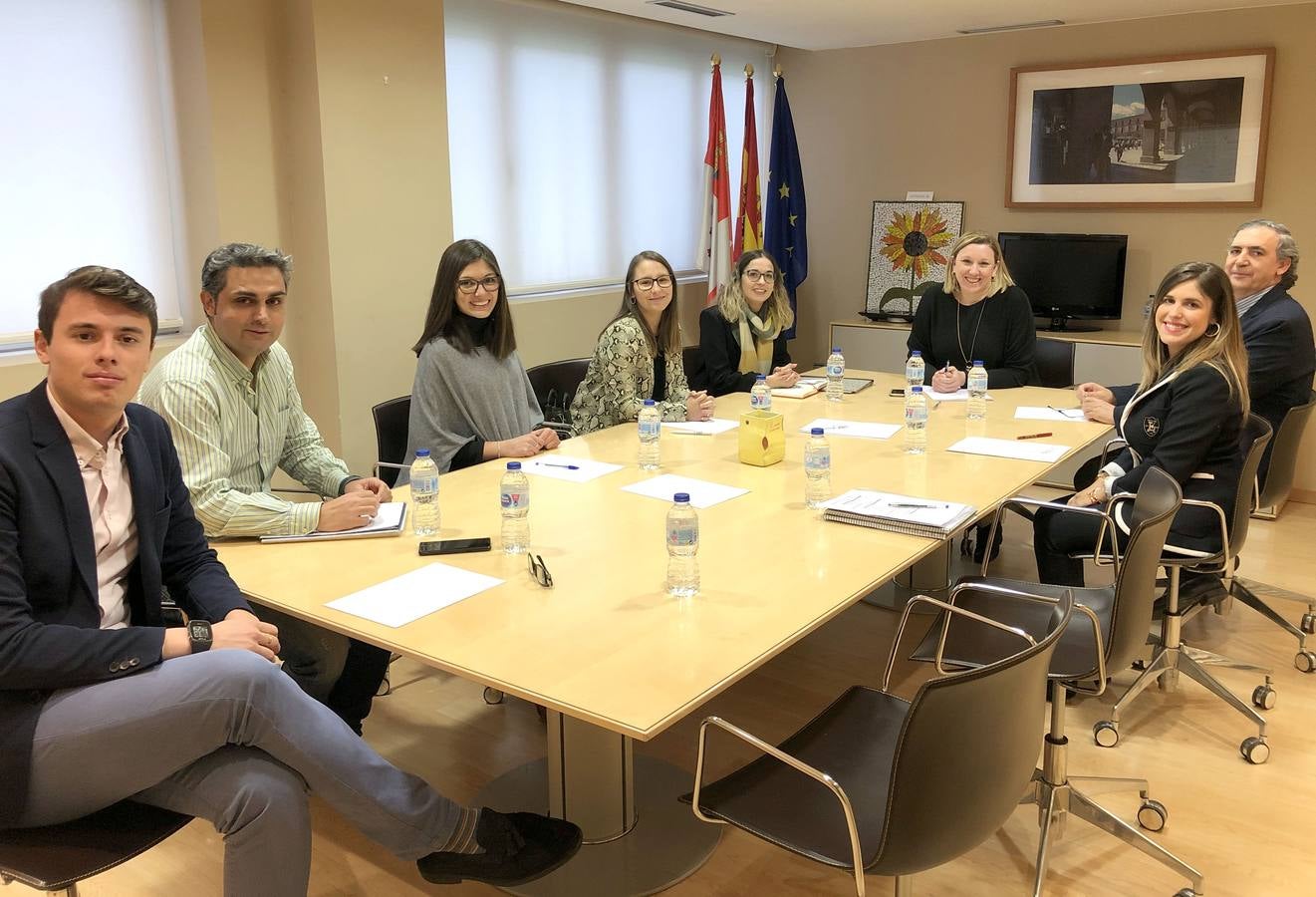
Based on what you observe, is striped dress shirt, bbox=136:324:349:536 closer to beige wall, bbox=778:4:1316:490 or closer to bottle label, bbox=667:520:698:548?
bottle label, bbox=667:520:698:548

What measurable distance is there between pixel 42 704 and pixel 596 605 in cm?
98

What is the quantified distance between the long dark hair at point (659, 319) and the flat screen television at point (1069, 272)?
2.74 meters

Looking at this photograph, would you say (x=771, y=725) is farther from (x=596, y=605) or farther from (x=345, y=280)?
(x=345, y=280)

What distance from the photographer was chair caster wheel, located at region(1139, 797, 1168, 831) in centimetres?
264

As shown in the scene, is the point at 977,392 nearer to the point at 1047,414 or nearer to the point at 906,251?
the point at 1047,414

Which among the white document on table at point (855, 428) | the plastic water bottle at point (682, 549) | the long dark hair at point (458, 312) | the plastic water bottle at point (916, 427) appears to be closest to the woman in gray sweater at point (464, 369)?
the long dark hair at point (458, 312)

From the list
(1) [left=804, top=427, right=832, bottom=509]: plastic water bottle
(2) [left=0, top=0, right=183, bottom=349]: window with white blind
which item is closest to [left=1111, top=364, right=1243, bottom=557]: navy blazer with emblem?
(1) [left=804, top=427, right=832, bottom=509]: plastic water bottle

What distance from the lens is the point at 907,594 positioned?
4250mm

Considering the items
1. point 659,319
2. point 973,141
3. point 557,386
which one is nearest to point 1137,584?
point 659,319

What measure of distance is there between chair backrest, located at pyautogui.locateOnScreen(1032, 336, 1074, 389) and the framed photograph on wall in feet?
5.14

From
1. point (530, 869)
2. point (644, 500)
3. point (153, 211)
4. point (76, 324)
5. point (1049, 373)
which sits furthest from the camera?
point (1049, 373)

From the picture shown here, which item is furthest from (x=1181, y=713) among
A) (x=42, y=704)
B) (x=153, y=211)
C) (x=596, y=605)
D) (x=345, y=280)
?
(x=153, y=211)

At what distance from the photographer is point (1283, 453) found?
371cm

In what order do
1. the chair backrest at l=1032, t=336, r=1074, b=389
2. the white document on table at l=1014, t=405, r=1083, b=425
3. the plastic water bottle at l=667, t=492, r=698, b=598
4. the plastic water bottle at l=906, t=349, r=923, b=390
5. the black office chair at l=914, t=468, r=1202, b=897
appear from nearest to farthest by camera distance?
1. the plastic water bottle at l=667, t=492, r=698, b=598
2. the black office chair at l=914, t=468, r=1202, b=897
3. the white document on table at l=1014, t=405, r=1083, b=425
4. the plastic water bottle at l=906, t=349, r=923, b=390
5. the chair backrest at l=1032, t=336, r=1074, b=389
